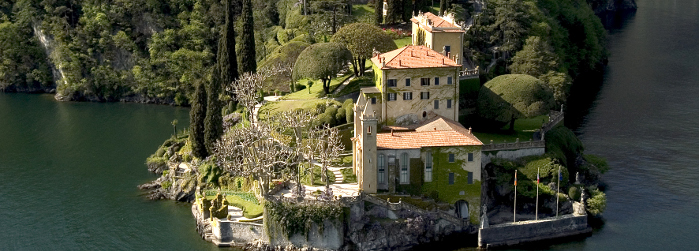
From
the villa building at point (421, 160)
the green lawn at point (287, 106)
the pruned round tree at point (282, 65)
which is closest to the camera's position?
the villa building at point (421, 160)

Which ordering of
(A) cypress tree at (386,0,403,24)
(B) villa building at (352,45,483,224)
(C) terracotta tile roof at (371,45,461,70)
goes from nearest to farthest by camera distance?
(B) villa building at (352,45,483,224) < (C) terracotta tile roof at (371,45,461,70) < (A) cypress tree at (386,0,403,24)

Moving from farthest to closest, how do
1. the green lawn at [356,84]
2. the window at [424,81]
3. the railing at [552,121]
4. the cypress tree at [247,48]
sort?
1. the cypress tree at [247,48]
2. the green lawn at [356,84]
3. the railing at [552,121]
4. the window at [424,81]

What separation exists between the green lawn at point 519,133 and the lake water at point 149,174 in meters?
8.15

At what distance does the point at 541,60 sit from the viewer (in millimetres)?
111375

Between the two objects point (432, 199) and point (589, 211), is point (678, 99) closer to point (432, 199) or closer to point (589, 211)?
point (589, 211)

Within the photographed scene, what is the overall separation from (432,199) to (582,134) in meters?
34.2

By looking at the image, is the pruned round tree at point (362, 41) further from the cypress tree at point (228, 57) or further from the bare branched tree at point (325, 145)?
the bare branched tree at point (325, 145)

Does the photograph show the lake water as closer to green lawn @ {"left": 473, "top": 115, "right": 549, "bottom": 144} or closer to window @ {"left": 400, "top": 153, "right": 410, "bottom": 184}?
green lawn @ {"left": 473, "top": 115, "right": 549, "bottom": 144}

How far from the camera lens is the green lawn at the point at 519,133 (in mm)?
88325

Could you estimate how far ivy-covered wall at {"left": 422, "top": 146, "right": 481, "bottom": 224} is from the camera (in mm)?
76625

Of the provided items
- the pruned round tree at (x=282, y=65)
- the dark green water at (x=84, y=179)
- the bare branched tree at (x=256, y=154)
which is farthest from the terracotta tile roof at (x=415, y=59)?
the dark green water at (x=84, y=179)

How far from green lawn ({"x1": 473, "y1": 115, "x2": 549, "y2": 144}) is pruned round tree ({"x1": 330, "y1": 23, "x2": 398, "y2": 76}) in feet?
52.1

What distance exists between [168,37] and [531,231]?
68558 millimetres

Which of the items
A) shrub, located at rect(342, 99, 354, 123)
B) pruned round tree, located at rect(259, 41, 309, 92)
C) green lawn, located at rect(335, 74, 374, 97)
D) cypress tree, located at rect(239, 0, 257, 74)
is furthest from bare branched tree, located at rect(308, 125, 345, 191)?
pruned round tree, located at rect(259, 41, 309, 92)
